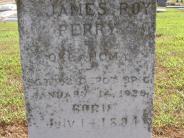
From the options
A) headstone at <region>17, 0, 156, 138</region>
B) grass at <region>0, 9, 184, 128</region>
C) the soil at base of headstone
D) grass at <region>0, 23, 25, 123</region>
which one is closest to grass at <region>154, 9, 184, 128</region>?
grass at <region>0, 9, 184, 128</region>

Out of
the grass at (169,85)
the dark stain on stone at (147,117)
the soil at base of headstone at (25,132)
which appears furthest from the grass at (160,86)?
the dark stain on stone at (147,117)

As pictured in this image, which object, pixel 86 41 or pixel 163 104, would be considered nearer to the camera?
pixel 86 41

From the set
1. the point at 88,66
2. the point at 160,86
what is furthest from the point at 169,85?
the point at 88,66

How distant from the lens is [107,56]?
3.71m

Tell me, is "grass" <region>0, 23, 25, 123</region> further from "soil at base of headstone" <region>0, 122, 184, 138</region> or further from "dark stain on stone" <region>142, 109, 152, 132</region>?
"dark stain on stone" <region>142, 109, 152, 132</region>

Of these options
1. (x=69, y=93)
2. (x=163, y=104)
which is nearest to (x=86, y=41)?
(x=69, y=93)

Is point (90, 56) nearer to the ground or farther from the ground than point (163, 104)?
farther from the ground

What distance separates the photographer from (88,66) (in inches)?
147

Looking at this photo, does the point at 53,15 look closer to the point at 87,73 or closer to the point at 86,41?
the point at 86,41

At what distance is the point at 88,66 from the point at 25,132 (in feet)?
7.58

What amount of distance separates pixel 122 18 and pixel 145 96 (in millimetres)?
713

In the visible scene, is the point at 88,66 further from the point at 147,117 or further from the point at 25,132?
the point at 25,132

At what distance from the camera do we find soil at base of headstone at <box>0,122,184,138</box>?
5.59m

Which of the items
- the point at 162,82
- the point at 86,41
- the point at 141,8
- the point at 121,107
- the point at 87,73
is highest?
the point at 141,8
